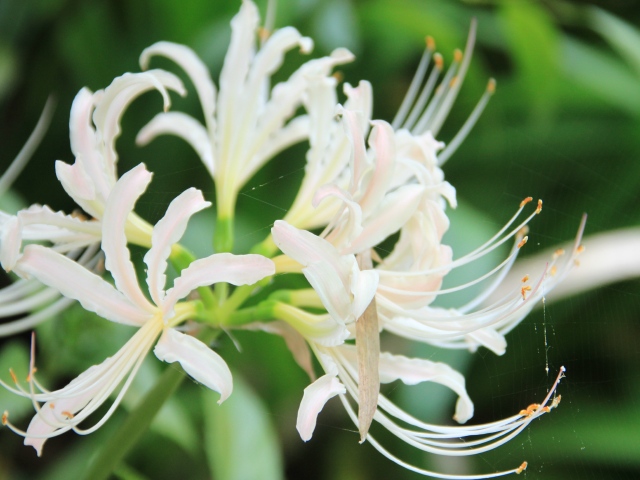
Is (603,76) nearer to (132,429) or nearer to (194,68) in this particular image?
(194,68)

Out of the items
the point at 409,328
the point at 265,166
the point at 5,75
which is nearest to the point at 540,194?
the point at 265,166

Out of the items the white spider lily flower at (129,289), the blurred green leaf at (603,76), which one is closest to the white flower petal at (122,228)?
the white spider lily flower at (129,289)

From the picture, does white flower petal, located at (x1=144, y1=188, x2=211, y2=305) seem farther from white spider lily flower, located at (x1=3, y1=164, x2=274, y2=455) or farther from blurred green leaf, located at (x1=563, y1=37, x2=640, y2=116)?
blurred green leaf, located at (x1=563, y1=37, x2=640, y2=116)

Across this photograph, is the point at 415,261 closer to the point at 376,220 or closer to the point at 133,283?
the point at 376,220

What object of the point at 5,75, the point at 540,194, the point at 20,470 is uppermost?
the point at 5,75

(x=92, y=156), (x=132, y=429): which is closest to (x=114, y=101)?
(x=92, y=156)

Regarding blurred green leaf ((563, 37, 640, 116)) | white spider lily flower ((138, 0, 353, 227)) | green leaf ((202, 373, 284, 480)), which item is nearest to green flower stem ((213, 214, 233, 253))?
white spider lily flower ((138, 0, 353, 227))

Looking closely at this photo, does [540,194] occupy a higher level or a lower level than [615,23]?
lower
